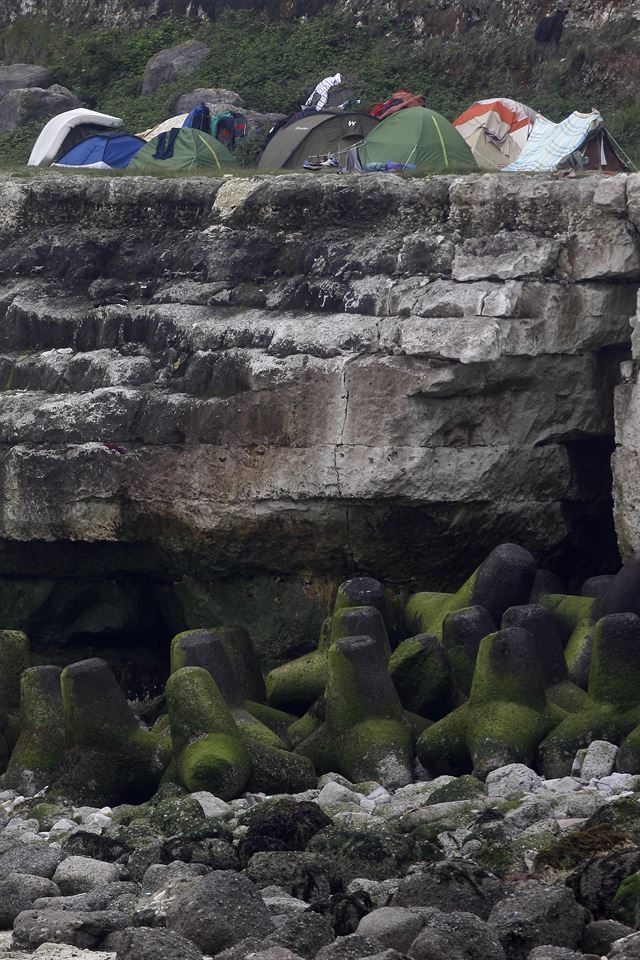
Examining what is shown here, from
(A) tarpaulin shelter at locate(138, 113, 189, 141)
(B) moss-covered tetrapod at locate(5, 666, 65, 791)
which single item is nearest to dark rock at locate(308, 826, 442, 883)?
(B) moss-covered tetrapod at locate(5, 666, 65, 791)

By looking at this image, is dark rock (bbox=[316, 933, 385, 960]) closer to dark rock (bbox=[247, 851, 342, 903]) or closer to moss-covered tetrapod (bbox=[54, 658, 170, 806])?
dark rock (bbox=[247, 851, 342, 903])

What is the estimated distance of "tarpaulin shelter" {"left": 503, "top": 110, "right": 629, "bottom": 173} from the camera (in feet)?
60.6

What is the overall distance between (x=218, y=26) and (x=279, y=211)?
15.3 metres

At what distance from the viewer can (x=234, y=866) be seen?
Result: 26.5 feet

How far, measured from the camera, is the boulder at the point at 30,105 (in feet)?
85.2

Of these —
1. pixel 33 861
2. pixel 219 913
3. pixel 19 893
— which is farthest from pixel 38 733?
pixel 219 913

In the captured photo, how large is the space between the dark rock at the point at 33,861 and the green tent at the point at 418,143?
11.0 metres

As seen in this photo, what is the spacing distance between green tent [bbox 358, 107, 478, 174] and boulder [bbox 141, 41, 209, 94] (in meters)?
8.92

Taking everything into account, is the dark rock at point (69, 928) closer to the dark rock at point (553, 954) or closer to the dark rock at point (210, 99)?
the dark rock at point (553, 954)

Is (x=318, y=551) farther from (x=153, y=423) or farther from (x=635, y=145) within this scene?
(x=635, y=145)

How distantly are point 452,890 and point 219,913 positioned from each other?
102 centimetres

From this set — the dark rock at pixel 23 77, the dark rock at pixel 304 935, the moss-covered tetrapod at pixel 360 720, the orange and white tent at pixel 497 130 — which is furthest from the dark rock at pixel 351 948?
the dark rock at pixel 23 77

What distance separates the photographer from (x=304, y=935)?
21.7 ft

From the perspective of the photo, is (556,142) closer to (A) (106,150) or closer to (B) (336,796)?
(A) (106,150)
